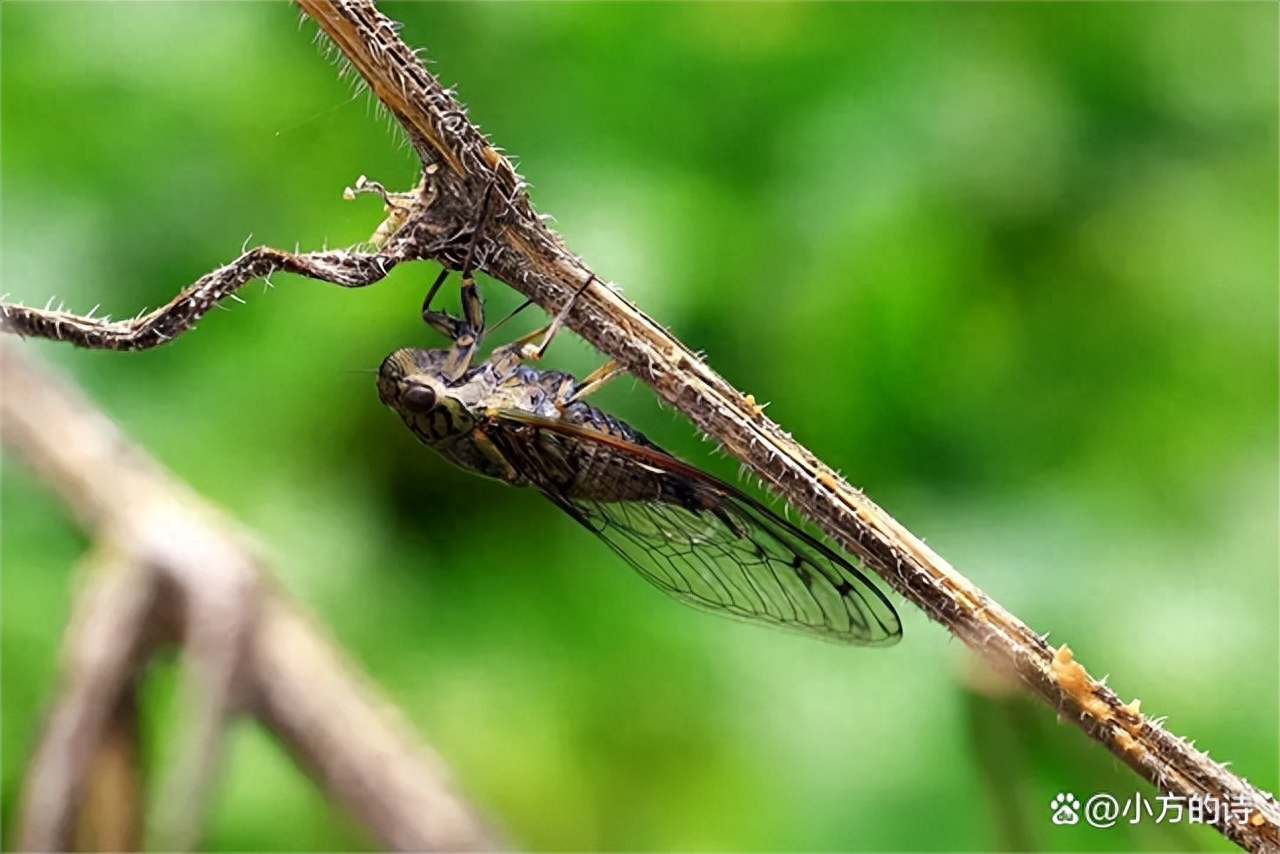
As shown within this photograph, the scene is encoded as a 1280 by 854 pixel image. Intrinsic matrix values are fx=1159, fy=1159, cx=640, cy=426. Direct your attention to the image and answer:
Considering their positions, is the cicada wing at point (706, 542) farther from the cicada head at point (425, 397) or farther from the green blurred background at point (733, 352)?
the green blurred background at point (733, 352)

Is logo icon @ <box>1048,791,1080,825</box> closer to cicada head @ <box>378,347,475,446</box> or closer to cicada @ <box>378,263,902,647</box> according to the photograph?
cicada @ <box>378,263,902,647</box>

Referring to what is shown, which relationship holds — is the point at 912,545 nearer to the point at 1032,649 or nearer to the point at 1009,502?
the point at 1032,649

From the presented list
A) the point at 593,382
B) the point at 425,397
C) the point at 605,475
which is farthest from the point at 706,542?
the point at 425,397

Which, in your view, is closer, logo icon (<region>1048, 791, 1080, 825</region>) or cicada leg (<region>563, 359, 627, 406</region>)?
cicada leg (<region>563, 359, 627, 406</region>)

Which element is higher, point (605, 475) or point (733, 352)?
point (733, 352)

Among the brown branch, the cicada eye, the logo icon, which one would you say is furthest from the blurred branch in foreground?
the logo icon

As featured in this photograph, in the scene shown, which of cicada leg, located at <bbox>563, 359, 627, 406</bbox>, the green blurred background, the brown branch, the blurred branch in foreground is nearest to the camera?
the brown branch

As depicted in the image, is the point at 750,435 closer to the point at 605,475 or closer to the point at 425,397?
the point at 605,475

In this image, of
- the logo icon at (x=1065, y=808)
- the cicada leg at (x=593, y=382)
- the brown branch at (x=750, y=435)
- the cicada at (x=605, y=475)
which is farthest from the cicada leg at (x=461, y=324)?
the logo icon at (x=1065, y=808)
